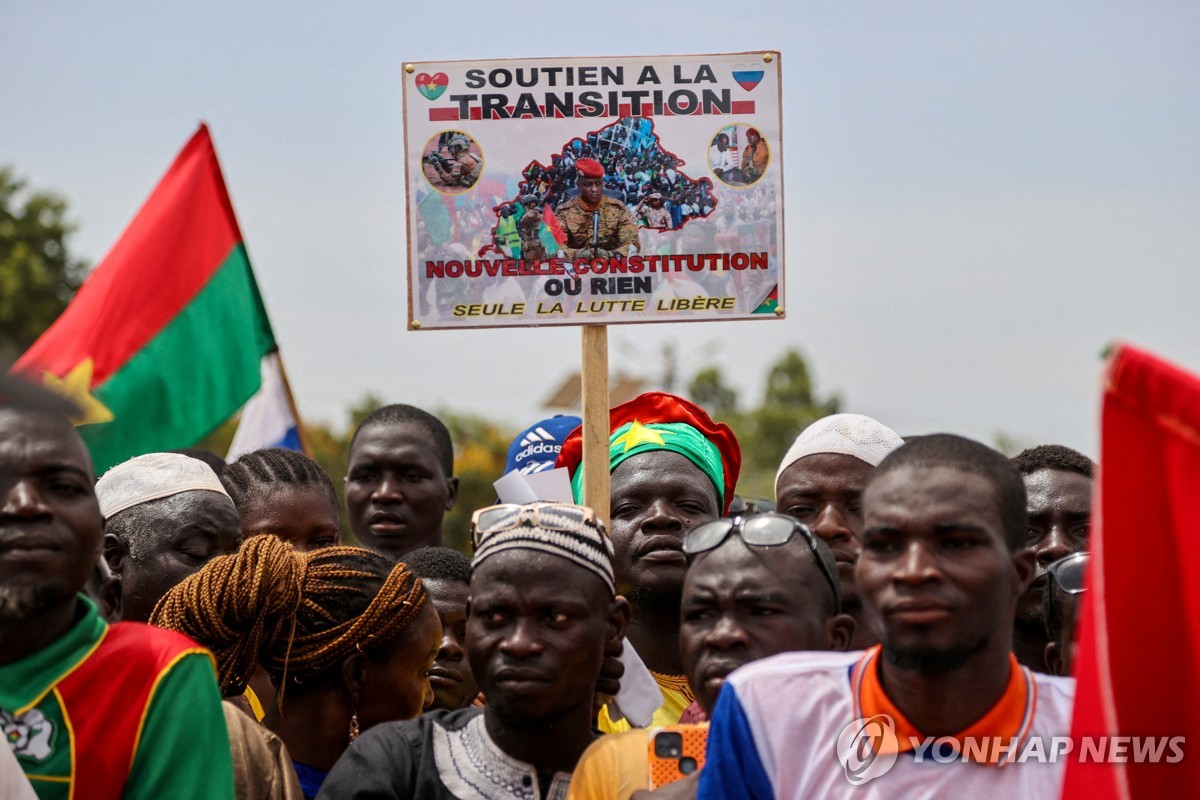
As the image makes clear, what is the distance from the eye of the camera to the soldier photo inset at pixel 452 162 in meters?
5.40

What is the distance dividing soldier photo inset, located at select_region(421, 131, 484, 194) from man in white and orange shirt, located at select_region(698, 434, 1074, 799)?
2345 mm

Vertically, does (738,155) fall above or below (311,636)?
above

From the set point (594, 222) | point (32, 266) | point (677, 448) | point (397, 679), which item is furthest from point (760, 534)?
point (32, 266)

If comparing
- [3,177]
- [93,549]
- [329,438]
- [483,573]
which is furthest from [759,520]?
[329,438]

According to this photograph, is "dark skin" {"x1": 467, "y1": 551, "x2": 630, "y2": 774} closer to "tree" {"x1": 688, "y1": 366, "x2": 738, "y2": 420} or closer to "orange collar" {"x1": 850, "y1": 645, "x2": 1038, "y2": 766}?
"orange collar" {"x1": 850, "y1": 645, "x2": 1038, "y2": 766}

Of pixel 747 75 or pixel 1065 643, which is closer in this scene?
pixel 1065 643

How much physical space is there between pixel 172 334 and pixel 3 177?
21.8 m

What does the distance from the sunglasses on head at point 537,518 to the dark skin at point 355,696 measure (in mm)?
558

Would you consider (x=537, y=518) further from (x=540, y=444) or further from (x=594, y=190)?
(x=540, y=444)

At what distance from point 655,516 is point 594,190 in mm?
1243

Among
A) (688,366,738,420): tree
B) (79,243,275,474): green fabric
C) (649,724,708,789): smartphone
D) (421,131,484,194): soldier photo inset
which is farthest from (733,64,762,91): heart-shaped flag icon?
(688,366,738,420): tree

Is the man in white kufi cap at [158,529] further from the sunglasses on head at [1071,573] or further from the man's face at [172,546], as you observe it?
the sunglasses on head at [1071,573]

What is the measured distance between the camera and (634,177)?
543 cm

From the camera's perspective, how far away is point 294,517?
6.16 metres
